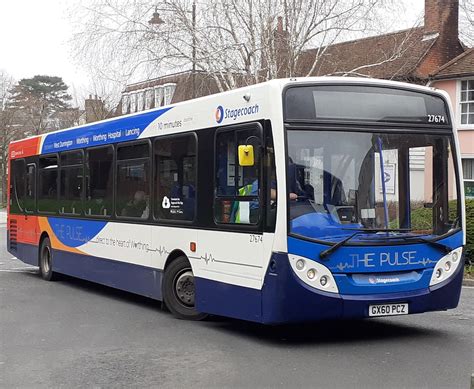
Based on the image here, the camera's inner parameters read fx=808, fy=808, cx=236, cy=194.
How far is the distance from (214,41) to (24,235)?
1068cm

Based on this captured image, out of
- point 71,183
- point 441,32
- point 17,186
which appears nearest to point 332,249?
point 71,183

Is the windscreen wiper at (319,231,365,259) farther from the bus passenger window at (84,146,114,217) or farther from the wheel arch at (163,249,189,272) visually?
the bus passenger window at (84,146,114,217)

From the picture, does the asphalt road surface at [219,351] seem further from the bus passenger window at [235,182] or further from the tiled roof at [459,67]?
the tiled roof at [459,67]

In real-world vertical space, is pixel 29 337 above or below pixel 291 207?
below

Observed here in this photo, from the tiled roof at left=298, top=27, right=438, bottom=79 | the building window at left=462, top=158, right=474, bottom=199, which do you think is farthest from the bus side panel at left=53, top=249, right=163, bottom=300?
the building window at left=462, top=158, right=474, bottom=199

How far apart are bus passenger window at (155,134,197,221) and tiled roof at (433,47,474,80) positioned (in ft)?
72.3

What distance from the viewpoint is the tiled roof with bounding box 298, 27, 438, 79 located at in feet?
87.1

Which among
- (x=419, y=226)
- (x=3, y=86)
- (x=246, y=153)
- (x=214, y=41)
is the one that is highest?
(x=3, y=86)

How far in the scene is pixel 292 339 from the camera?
9023mm

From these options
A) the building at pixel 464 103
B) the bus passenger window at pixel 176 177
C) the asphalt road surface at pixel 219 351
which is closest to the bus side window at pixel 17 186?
the asphalt road surface at pixel 219 351

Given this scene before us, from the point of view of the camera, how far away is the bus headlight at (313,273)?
8.20 meters

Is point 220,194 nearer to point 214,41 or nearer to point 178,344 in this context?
point 178,344

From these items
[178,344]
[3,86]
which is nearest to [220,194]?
[178,344]

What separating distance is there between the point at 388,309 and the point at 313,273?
96 cm
